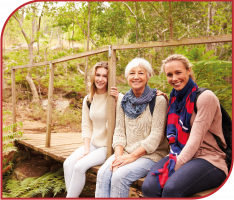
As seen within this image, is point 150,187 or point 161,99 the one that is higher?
point 161,99

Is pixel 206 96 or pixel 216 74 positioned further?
pixel 216 74

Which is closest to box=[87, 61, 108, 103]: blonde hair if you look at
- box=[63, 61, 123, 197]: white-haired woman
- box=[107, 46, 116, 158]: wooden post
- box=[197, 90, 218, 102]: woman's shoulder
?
box=[63, 61, 123, 197]: white-haired woman

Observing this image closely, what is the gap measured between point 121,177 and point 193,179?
747 mm

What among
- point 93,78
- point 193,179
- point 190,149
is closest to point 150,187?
point 193,179

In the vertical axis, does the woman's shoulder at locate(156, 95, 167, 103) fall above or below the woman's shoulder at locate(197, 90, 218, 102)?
below

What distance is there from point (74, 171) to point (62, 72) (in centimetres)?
1137

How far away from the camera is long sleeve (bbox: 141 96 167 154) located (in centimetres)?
238

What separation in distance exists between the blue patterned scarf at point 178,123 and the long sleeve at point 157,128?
15cm

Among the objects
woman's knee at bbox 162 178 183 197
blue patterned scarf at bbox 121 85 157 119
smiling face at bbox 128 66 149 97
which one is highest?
smiling face at bbox 128 66 149 97

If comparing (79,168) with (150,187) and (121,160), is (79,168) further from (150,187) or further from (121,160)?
(150,187)

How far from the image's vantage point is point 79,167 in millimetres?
2686

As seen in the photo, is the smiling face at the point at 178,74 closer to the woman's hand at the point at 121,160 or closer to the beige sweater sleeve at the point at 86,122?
the woman's hand at the point at 121,160

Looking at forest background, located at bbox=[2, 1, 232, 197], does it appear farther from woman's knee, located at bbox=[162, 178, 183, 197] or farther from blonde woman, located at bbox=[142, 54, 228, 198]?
woman's knee, located at bbox=[162, 178, 183, 197]

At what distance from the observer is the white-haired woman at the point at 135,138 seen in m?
2.27
